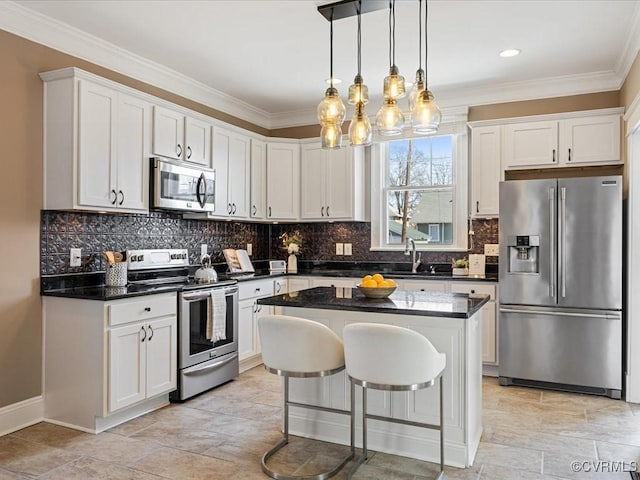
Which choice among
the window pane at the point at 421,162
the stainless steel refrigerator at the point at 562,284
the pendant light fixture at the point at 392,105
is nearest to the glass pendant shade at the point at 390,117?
the pendant light fixture at the point at 392,105

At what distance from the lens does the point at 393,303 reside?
9.28ft

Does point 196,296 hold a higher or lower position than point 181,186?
lower

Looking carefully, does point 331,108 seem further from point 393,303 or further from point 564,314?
point 564,314

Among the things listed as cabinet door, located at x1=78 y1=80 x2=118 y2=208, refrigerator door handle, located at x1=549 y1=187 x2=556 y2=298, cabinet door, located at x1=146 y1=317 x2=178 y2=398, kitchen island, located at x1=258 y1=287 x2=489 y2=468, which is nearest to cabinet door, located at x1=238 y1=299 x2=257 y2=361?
cabinet door, located at x1=146 y1=317 x2=178 y2=398

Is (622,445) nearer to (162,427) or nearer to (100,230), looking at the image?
(162,427)

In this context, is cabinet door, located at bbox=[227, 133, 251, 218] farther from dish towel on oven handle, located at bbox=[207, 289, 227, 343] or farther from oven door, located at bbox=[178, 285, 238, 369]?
dish towel on oven handle, located at bbox=[207, 289, 227, 343]

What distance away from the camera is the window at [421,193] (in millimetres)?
5195

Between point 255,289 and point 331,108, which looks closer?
point 331,108

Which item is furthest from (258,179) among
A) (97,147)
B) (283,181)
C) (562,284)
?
(562,284)

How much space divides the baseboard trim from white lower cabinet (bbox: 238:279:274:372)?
169 centimetres

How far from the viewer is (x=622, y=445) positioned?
3.01 metres

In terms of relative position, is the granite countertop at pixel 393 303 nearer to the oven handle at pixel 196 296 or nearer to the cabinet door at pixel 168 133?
the oven handle at pixel 196 296

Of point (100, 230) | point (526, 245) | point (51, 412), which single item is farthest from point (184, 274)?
point (526, 245)

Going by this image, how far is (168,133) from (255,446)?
2.60 m
